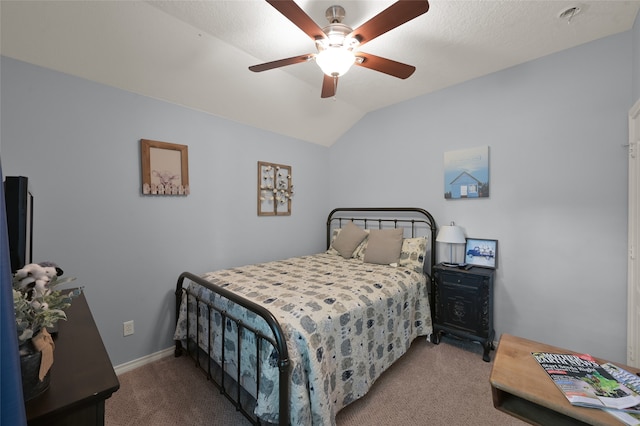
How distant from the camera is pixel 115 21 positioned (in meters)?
1.85

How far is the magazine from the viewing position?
0.90 metres

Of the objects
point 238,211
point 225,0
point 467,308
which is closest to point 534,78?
point 467,308

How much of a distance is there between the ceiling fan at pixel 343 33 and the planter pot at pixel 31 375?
1513 mm

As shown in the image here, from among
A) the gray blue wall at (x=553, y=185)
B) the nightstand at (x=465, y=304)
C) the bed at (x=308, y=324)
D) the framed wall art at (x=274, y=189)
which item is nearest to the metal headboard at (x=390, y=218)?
the bed at (x=308, y=324)

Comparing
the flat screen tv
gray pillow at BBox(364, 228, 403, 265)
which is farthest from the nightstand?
the flat screen tv

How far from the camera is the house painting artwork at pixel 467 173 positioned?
109 inches

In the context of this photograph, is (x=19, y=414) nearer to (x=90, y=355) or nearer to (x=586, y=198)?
(x=90, y=355)

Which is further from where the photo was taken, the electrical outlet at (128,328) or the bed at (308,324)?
the electrical outlet at (128,328)

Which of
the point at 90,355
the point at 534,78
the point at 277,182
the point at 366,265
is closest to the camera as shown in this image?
the point at 90,355

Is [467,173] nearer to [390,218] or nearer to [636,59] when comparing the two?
[390,218]

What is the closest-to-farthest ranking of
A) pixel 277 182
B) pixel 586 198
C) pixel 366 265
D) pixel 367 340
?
pixel 367 340
pixel 586 198
pixel 366 265
pixel 277 182

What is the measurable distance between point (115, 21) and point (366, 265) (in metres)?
2.86

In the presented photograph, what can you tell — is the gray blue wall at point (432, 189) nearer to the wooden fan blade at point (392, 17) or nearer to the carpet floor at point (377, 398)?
the carpet floor at point (377, 398)

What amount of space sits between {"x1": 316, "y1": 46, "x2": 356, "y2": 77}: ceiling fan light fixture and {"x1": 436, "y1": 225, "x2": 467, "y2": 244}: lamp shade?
1.92 m
